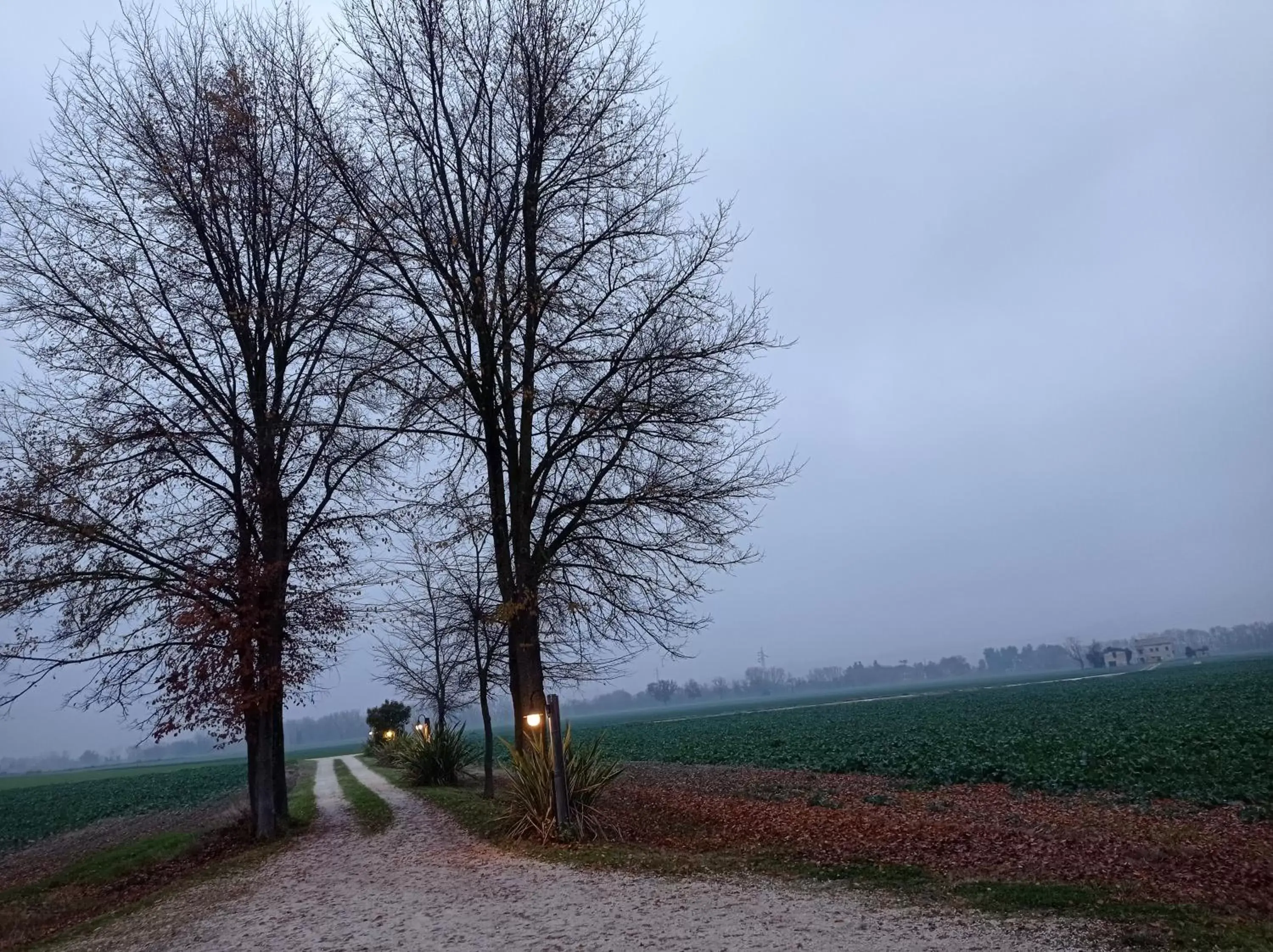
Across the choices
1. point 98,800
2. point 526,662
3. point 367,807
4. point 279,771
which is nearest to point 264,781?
point 279,771

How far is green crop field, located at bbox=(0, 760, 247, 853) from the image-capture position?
99.1 feet

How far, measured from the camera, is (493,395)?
13875 mm

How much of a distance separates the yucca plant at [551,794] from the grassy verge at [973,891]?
0.29 meters

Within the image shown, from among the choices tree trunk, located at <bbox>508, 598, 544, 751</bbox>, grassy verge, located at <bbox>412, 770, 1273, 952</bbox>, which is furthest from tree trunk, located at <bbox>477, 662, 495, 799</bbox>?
grassy verge, located at <bbox>412, 770, 1273, 952</bbox>

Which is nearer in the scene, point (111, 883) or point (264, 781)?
point (111, 883)

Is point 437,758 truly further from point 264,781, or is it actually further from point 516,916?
point 516,916

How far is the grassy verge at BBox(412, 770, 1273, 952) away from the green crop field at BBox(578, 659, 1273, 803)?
24.3ft

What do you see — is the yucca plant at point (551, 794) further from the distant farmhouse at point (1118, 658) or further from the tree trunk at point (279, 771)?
the distant farmhouse at point (1118, 658)

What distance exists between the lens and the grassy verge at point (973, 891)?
20.3 feet

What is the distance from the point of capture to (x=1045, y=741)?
23375 millimetres

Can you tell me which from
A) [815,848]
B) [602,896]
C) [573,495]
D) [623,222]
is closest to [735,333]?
[623,222]

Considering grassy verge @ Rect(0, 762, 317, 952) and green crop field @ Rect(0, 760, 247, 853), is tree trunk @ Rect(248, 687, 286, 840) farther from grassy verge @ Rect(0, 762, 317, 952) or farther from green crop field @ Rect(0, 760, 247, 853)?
green crop field @ Rect(0, 760, 247, 853)

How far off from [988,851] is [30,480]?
13787mm

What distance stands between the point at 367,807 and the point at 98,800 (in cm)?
3017
